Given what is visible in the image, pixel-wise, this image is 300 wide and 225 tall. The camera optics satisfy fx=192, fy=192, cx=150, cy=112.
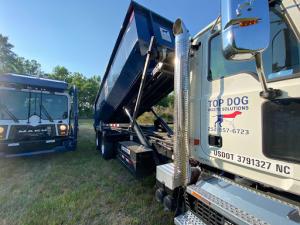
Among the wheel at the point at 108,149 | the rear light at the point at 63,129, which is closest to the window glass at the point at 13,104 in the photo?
the rear light at the point at 63,129

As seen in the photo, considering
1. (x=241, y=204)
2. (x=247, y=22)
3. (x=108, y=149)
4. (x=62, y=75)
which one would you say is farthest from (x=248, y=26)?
(x=62, y=75)

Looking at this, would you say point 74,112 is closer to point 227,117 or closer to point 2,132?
point 2,132

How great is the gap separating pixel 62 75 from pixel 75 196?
48.0 meters

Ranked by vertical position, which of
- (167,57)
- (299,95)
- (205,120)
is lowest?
(205,120)

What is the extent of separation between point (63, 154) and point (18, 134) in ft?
5.23

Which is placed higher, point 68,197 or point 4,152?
point 4,152

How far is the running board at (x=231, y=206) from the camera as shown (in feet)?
4.47

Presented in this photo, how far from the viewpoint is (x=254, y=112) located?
158 cm

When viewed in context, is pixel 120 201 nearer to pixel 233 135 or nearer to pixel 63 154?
pixel 233 135

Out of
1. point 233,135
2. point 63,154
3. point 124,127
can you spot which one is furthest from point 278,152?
point 63,154

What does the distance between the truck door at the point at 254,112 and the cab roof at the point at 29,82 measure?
524 cm

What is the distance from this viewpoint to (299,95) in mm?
1288

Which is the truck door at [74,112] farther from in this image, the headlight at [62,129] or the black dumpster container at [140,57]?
the black dumpster container at [140,57]

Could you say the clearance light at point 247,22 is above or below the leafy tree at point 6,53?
below
